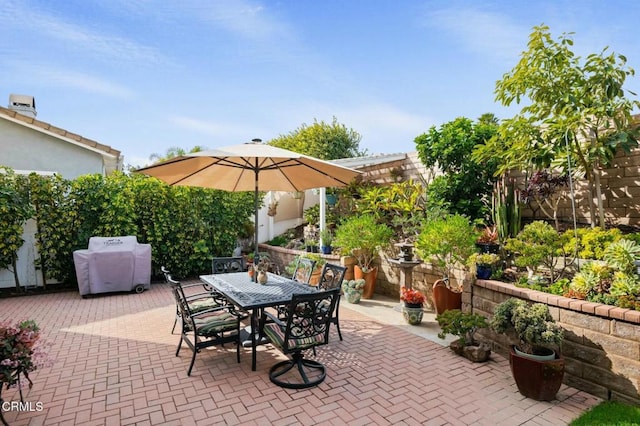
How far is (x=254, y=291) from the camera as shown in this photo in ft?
14.2

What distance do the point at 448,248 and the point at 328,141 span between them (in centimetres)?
1643

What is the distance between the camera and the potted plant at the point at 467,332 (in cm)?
418

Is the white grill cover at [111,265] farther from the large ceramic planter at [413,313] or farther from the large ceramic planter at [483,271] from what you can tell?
the large ceramic planter at [483,271]

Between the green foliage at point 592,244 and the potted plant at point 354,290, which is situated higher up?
the green foliage at point 592,244

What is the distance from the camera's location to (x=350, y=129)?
2180 centimetres

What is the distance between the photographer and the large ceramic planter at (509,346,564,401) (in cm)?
325

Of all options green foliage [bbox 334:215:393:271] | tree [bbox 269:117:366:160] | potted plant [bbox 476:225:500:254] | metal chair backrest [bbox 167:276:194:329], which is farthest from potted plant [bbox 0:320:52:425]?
tree [bbox 269:117:366:160]

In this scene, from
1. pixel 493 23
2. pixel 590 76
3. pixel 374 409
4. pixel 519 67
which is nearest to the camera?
pixel 374 409

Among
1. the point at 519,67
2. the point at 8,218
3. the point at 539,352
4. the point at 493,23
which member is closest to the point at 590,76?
the point at 519,67

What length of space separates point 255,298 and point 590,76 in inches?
223

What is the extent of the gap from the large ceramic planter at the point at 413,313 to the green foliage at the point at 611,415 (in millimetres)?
2519

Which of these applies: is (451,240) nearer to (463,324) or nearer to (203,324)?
(463,324)

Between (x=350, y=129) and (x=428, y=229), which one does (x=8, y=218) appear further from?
(x=350, y=129)

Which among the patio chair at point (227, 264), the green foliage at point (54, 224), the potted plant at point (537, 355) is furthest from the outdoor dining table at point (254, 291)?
the green foliage at point (54, 224)
